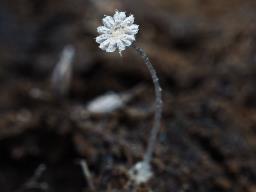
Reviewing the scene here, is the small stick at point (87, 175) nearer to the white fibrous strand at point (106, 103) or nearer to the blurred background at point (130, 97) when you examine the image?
the blurred background at point (130, 97)

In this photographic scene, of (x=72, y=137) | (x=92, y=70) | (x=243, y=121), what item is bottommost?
(x=243, y=121)

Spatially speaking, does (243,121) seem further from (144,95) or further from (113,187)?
(113,187)

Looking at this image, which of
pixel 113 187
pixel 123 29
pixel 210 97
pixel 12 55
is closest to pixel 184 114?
pixel 210 97

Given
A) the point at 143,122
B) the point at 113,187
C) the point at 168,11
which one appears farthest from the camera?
the point at 168,11

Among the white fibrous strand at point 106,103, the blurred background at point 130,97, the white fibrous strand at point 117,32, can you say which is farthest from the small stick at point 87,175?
the white fibrous strand at point 117,32

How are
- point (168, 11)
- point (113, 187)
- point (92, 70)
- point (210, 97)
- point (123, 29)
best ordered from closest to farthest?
1. point (123, 29)
2. point (113, 187)
3. point (210, 97)
4. point (92, 70)
5. point (168, 11)

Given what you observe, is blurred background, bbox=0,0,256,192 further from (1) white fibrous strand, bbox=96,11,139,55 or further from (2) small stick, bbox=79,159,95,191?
(1) white fibrous strand, bbox=96,11,139,55
